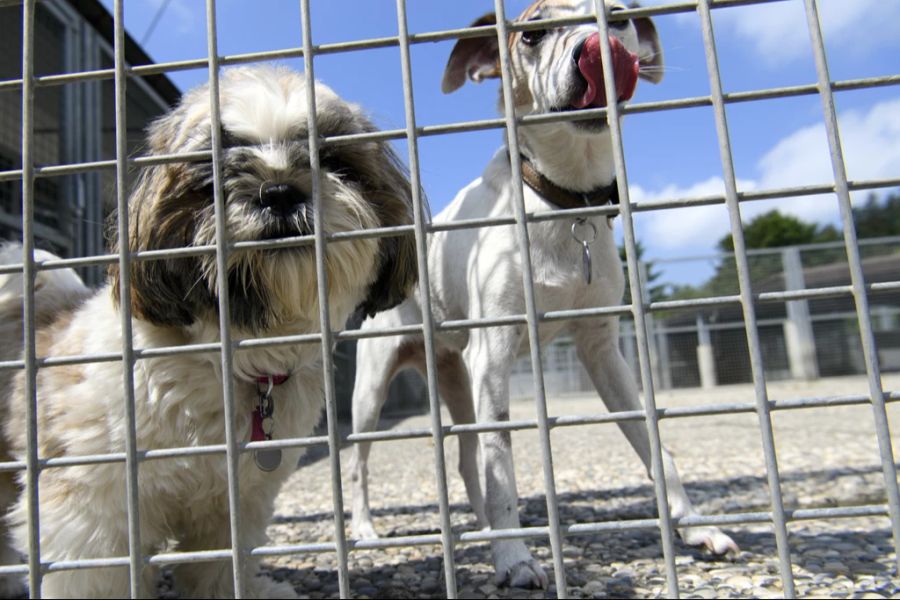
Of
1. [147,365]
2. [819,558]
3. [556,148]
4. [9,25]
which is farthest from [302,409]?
[9,25]

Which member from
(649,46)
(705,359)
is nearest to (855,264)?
(649,46)

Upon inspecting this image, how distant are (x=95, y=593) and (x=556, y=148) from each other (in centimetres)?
231

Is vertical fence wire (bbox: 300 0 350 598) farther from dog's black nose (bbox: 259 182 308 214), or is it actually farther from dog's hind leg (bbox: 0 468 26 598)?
dog's hind leg (bbox: 0 468 26 598)

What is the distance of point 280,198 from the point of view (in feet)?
5.89

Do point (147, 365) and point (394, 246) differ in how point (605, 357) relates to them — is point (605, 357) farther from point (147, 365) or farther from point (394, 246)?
point (147, 365)

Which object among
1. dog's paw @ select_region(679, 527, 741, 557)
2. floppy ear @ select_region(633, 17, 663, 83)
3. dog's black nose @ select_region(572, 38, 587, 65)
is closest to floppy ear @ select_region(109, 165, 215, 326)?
dog's black nose @ select_region(572, 38, 587, 65)

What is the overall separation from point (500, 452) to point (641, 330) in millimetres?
1297

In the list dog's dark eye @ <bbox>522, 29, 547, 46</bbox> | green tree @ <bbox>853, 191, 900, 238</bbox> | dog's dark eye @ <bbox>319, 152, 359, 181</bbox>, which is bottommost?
dog's dark eye @ <bbox>319, 152, 359, 181</bbox>

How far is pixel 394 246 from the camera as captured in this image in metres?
2.38

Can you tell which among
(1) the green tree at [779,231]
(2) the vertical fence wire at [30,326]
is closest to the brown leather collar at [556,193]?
(2) the vertical fence wire at [30,326]

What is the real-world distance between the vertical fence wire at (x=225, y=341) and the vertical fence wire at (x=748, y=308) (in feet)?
3.34

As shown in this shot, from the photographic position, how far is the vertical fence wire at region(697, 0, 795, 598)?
1.23 meters

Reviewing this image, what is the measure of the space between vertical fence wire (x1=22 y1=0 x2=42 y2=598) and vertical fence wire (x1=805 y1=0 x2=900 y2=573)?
5.41 ft

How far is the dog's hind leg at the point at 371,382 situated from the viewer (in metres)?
3.55
